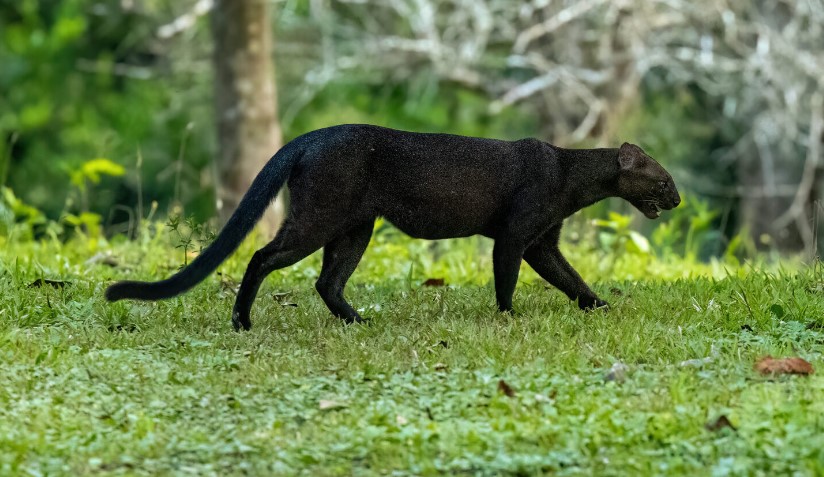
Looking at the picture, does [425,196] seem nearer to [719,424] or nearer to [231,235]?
[231,235]

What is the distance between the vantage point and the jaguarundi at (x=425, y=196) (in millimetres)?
5824

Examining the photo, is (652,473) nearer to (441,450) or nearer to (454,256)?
(441,450)

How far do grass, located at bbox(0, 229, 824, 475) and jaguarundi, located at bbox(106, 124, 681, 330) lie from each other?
290 millimetres

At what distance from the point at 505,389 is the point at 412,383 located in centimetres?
44

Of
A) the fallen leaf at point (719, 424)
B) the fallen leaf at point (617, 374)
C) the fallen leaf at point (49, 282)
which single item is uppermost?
the fallen leaf at point (49, 282)

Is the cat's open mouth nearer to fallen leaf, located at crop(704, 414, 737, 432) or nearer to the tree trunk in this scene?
fallen leaf, located at crop(704, 414, 737, 432)

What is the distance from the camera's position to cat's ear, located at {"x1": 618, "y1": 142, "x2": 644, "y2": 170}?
20.8ft

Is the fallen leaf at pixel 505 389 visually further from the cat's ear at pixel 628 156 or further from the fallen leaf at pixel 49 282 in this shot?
the fallen leaf at pixel 49 282

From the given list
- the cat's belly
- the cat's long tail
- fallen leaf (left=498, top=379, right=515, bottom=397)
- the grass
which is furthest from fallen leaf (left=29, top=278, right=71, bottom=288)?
fallen leaf (left=498, top=379, right=515, bottom=397)

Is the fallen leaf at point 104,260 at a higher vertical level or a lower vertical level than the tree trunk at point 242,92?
lower

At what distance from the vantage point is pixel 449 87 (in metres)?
17.2

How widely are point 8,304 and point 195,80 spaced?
12132mm

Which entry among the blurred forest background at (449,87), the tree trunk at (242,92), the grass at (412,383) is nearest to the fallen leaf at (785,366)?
the grass at (412,383)

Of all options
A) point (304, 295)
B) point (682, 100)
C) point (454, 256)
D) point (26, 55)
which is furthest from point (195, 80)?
point (304, 295)
